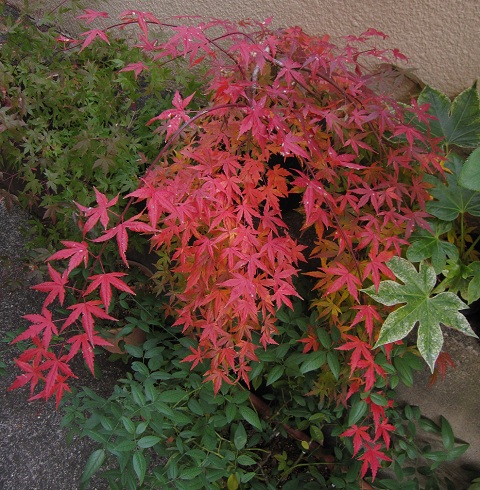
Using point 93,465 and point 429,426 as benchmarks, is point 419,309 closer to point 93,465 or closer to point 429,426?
point 429,426

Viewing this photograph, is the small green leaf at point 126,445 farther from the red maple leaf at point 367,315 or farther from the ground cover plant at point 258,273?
the red maple leaf at point 367,315

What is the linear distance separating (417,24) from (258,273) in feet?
4.34

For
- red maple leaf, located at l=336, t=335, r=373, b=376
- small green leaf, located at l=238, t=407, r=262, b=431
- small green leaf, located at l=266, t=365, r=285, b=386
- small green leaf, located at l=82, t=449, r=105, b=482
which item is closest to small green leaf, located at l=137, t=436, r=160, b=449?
small green leaf, located at l=82, t=449, r=105, b=482

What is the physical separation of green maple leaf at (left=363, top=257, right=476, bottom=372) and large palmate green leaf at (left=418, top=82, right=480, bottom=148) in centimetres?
59

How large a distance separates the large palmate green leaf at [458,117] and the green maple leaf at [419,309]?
59 cm

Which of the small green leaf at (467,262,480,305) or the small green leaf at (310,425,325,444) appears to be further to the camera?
the small green leaf at (310,425,325,444)

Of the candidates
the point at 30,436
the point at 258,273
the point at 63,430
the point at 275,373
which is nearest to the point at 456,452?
the point at 275,373

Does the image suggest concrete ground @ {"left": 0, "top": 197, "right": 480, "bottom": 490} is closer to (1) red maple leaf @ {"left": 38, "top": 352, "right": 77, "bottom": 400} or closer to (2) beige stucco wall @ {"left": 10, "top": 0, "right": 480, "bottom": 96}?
(1) red maple leaf @ {"left": 38, "top": 352, "right": 77, "bottom": 400}

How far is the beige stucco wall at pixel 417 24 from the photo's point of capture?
200cm

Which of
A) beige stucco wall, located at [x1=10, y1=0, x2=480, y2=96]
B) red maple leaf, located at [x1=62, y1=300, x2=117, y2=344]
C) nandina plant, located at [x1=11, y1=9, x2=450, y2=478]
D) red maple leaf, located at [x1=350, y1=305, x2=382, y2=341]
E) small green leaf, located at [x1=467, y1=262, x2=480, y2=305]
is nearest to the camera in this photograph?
red maple leaf, located at [x1=62, y1=300, x2=117, y2=344]

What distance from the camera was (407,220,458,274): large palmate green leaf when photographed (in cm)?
169

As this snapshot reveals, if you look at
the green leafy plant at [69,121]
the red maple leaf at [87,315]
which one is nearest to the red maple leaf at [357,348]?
the red maple leaf at [87,315]

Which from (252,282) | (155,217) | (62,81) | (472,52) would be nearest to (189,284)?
(252,282)

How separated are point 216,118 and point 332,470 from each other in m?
1.53
